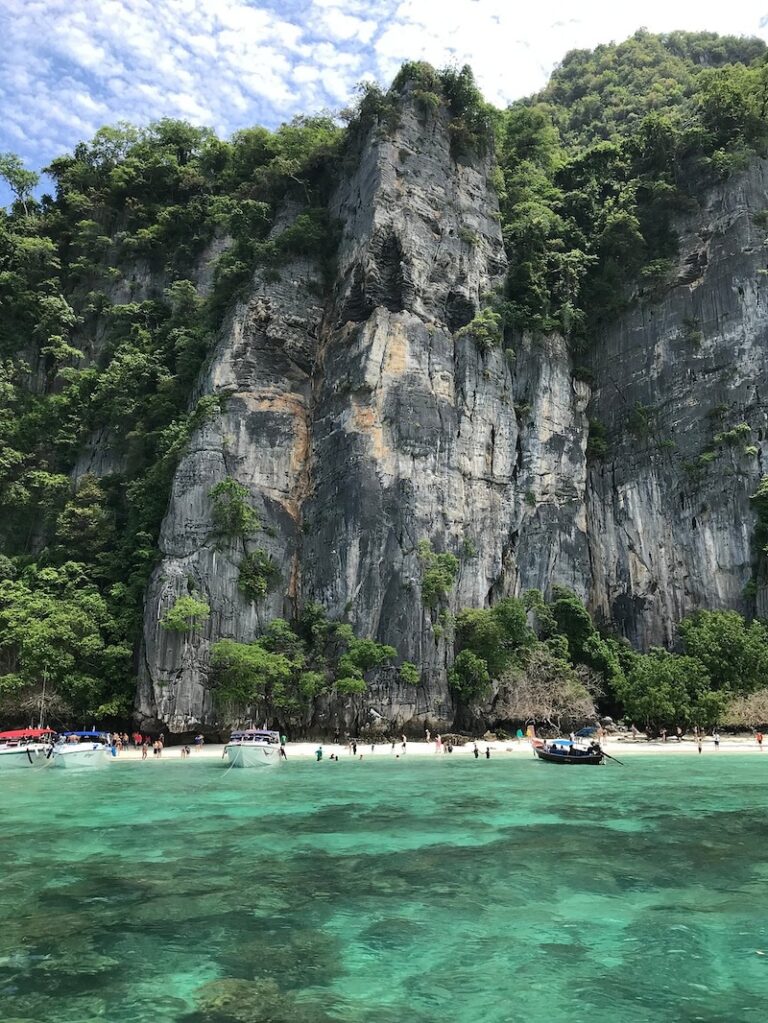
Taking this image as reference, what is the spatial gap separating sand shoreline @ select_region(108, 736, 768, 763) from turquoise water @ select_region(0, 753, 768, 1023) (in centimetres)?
1099

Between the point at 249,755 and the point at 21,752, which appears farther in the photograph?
the point at 21,752

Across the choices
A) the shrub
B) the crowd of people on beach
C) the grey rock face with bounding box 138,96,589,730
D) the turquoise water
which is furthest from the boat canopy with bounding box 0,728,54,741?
the crowd of people on beach

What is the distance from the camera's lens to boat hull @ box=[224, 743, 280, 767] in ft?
86.6

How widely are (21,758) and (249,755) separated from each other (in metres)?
8.72

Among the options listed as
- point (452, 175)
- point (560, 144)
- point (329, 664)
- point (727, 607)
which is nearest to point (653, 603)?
point (727, 607)

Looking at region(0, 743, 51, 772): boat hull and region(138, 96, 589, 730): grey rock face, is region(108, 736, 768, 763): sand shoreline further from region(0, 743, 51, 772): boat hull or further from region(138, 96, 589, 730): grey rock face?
region(0, 743, 51, 772): boat hull

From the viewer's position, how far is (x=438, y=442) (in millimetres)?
38688

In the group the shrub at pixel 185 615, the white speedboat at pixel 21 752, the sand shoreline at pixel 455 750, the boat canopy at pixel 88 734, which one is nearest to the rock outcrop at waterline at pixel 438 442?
the shrub at pixel 185 615

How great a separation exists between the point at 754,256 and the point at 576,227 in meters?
A: 11.4

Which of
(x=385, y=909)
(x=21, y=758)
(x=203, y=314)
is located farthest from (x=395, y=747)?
(x=203, y=314)

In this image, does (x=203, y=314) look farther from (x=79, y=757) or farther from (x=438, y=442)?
(x=79, y=757)

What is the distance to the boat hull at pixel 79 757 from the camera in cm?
→ 2675

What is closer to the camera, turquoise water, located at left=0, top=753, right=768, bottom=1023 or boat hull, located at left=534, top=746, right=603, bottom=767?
turquoise water, located at left=0, top=753, right=768, bottom=1023

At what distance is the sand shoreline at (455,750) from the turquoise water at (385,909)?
1099 cm
